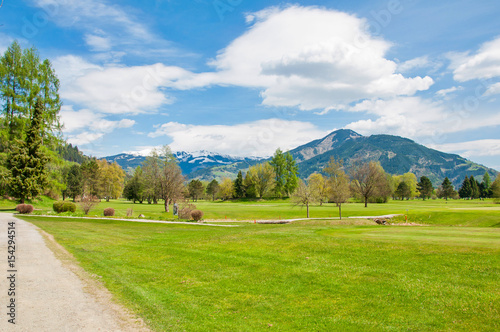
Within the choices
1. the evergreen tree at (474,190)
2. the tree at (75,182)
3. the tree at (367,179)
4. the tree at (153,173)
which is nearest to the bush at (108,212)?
the tree at (153,173)

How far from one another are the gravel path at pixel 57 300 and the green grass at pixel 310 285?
55 cm

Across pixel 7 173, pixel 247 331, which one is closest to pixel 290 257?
pixel 247 331

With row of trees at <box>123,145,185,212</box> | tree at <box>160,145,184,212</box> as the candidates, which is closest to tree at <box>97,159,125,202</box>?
row of trees at <box>123,145,185,212</box>

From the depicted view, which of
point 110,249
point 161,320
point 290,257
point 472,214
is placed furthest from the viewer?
point 472,214

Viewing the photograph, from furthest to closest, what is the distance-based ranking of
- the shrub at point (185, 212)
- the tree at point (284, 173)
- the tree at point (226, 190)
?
the tree at point (226, 190) → the tree at point (284, 173) → the shrub at point (185, 212)

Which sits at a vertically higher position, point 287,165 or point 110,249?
point 287,165

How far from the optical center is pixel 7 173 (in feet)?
139

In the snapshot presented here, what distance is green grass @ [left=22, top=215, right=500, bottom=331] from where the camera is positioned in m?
7.45

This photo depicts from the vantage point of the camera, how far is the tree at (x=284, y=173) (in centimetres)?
10375

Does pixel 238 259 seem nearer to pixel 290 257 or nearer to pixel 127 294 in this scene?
pixel 290 257

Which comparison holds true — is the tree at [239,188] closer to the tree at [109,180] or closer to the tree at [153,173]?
the tree at [109,180]

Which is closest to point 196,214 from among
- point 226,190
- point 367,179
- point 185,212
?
point 185,212

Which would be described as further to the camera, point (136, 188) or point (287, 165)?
point (287, 165)

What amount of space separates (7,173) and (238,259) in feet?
147
